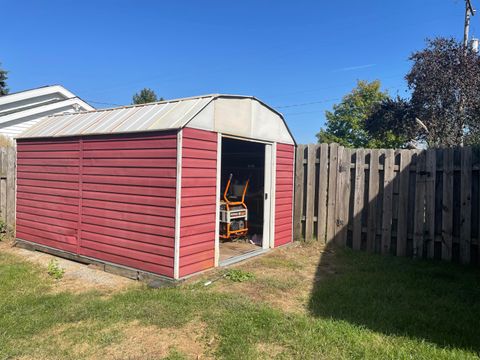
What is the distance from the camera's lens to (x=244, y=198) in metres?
8.31

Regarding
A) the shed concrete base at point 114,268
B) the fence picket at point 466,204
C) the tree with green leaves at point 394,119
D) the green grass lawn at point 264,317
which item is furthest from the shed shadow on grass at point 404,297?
the tree with green leaves at point 394,119

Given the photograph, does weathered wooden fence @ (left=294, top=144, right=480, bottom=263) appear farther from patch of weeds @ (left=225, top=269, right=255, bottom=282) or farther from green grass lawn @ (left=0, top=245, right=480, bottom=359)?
patch of weeds @ (left=225, top=269, right=255, bottom=282)

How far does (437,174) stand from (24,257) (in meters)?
7.15

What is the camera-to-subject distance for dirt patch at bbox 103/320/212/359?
306 cm

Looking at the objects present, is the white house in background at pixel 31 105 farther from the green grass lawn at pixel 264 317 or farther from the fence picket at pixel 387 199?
the fence picket at pixel 387 199

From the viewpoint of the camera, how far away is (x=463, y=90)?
12586 millimetres

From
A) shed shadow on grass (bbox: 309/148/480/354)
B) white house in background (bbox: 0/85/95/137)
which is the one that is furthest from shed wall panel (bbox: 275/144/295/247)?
white house in background (bbox: 0/85/95/137)

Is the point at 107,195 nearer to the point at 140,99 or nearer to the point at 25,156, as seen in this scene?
the point at 25,156

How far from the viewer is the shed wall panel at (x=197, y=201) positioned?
15.6 feet

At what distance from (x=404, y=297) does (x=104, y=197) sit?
4340 millimetres

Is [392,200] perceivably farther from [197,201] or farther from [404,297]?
[197,201]

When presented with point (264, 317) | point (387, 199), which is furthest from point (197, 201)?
point (387, 199)

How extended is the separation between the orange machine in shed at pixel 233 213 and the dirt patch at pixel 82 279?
8.58 feet

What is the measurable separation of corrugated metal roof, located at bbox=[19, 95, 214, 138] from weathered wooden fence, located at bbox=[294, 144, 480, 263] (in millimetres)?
3089
